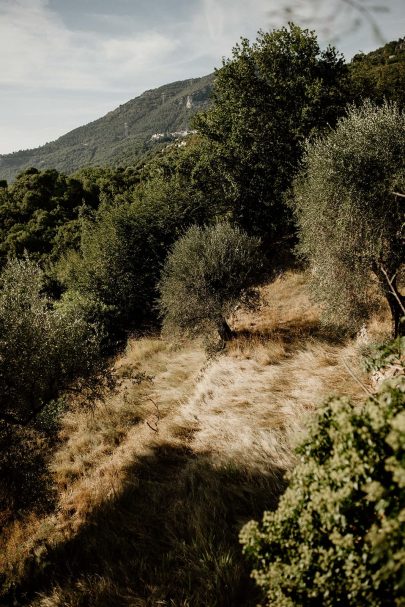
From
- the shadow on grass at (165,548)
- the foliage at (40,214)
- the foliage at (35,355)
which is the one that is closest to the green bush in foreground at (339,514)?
the shadow on grass at (165,548)

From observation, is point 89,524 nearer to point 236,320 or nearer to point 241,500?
point 241,500

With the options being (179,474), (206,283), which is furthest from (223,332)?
(179,474)

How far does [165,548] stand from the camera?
625 centimetres

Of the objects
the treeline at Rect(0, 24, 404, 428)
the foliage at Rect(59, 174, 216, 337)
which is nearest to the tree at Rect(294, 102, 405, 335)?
the treeline at Rect(0, 24, 404, 428)

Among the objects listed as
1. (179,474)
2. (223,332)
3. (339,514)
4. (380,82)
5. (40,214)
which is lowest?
(179,474)

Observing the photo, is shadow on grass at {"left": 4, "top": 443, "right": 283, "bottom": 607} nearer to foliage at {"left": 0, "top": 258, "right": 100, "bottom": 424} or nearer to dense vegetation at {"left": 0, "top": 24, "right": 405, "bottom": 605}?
dense vegetation at {"left": 0, "top": 24, "right": 405, "bottom": 605}

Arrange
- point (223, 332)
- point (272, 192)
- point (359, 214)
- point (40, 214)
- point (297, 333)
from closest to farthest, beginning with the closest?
point (359, 214), point (297, 333), point (223, 332), point (272, 192), point (40, 214)

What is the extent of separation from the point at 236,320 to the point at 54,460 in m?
9.95

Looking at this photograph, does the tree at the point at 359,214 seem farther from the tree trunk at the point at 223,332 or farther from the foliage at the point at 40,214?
the foliage at the point at 40,214

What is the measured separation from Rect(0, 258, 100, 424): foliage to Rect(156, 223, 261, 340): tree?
561cm

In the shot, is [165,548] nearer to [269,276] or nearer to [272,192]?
[269,276]

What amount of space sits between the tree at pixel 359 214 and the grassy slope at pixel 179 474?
146cm

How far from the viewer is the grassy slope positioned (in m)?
5.64

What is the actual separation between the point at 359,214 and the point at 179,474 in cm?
881
